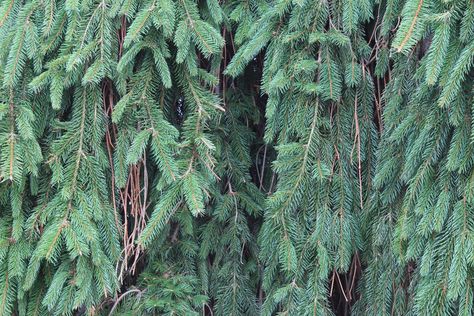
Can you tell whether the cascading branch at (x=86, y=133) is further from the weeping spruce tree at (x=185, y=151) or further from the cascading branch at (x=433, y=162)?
the cascading branch at (x=433, y=162)

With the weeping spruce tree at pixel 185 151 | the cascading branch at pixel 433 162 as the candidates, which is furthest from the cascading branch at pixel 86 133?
the cascading branch at pixel 433 162

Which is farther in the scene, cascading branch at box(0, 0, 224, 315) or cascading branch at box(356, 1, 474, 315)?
cascading branch at box(0, 0, 224, 315)

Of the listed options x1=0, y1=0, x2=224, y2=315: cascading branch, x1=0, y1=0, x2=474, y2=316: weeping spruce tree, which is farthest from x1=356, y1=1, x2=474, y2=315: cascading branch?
x1=0, y1=0, x2=224, y2=315: cascading branch

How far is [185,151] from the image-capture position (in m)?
1.90

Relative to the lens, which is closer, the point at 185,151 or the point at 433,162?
the point at 433,162

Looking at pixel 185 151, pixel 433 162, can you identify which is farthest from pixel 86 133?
pixel 433 162

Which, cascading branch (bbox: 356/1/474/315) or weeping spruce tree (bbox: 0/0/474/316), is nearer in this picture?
cascading branch (bbox: 356/1/474/315)

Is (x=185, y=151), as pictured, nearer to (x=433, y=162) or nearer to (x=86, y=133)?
(x=86, y=133)

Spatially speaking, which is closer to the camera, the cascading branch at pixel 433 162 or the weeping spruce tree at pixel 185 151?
the cascading branch at pixel 433 162

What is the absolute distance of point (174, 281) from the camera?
195cm

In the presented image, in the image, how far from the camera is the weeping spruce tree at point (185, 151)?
179 centimetres

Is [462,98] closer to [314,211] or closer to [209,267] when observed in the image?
[314,211]

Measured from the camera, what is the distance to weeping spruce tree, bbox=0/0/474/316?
1.79 metres

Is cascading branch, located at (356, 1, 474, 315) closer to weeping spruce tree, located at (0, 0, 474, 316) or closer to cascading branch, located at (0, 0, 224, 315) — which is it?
weeping spruce tree, located at (0, 0, 474, 316)
